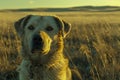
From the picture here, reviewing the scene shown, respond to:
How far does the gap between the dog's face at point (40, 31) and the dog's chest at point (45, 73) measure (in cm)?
36

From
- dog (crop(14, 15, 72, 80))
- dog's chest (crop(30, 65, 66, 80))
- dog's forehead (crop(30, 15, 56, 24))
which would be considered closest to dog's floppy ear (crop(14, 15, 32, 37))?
dog (crop(14, 15, 72, 80))

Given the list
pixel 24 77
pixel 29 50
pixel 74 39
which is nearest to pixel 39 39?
pixel 29 50

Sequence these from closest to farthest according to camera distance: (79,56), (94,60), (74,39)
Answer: (94,60) → (79,56) → (74,39)

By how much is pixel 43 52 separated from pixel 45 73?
49cm

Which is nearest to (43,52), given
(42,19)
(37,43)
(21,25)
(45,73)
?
(37,43)

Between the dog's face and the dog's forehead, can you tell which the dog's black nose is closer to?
the dog's face

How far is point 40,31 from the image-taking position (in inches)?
246

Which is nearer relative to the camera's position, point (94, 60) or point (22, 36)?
point (22, 36)

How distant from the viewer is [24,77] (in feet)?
21.7

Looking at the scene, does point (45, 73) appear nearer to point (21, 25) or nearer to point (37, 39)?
point (37, 39)

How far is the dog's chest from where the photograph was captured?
Answer: 6.59 metres

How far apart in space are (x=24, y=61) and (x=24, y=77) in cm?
28

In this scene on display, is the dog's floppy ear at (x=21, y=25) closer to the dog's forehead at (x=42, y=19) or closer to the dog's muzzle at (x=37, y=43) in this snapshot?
the dog's forehead at (x=42, y=19)

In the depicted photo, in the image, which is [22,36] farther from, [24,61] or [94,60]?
[94,60]
